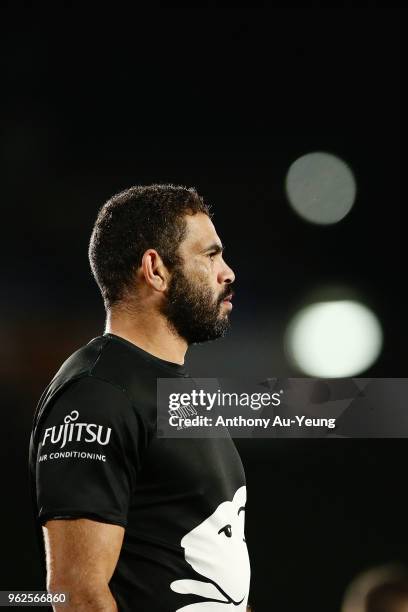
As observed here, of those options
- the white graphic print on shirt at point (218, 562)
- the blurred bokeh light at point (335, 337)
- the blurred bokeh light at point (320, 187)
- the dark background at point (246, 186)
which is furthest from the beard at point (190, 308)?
the blurred bokeh light at point (320, 187)

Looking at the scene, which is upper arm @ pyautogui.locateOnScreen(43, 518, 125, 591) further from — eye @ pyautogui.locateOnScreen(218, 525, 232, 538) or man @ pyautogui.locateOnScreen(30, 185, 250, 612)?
eye @ pyautogui.locateOnScreen(218, 525, 232, 538)

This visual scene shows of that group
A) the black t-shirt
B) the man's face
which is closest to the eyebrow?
the man's face

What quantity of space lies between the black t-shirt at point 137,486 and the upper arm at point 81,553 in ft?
0.04

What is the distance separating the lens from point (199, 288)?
3.49 feet

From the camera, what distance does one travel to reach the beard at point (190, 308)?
104cm

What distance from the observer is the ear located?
1031 mm

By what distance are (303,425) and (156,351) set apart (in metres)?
1.45

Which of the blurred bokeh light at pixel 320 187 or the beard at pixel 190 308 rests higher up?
the blurred bokeh light at pixel 320 187

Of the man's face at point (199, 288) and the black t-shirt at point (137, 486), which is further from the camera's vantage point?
the man's face at point (199, 288)

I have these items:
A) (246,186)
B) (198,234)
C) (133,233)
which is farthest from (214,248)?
(246,186)

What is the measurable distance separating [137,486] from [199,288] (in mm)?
364

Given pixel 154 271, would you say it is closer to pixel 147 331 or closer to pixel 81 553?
pixel 147 331

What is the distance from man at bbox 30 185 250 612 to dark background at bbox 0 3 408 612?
132 cm

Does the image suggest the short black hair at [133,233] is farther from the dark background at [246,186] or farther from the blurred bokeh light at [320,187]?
the blurred bokeh light at [320,187]
